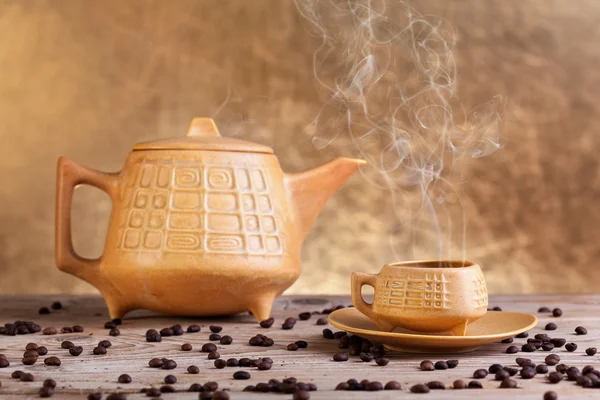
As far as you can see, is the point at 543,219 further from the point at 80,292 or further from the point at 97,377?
the point at 97,377

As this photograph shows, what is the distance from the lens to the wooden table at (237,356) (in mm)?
851

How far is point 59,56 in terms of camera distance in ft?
6.10

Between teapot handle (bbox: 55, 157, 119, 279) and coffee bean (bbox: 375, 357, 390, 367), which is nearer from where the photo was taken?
coffee bean (bbox: 375, 357, 390, 367)

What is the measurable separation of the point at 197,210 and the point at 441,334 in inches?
17.5

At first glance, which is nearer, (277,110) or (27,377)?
(27,377)

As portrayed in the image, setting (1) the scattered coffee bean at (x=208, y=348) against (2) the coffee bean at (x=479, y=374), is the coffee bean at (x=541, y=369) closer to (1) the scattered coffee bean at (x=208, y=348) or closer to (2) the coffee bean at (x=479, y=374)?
(2) the coffee bean at (x=479, y=374)

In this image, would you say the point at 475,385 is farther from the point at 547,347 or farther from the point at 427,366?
the point at 547,347

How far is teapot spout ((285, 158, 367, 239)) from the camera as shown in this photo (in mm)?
1386

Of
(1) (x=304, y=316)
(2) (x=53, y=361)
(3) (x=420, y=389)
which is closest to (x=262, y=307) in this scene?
(1) (x=304, y=316)

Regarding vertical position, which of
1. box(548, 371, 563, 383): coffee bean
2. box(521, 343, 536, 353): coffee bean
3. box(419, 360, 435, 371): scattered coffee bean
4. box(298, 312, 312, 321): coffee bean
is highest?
A: box(298, 312, 312, 321): coffee bean

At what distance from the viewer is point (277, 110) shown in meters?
1.91

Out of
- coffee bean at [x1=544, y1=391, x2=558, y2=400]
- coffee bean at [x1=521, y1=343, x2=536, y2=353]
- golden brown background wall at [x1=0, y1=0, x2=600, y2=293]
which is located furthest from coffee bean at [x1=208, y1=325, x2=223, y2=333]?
golden brown background wall at [x1=0, y1=0, x2=600, y2=293]

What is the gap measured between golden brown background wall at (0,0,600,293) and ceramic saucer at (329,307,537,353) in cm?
76

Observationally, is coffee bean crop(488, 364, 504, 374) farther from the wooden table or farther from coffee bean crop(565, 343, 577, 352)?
coffee bean crop(565, 343, 577, 352)
